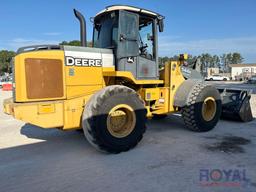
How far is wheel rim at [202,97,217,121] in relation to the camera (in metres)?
6.45

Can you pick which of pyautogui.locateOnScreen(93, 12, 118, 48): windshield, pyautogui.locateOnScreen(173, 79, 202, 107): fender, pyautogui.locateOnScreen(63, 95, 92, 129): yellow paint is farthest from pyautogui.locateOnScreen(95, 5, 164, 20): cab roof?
pyautogui.locateOnScreen(63, 95, 92, 129): yellow paint

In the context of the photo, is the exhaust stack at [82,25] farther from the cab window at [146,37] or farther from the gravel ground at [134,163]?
the gravel ground at [134,163]

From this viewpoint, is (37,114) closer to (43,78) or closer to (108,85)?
(43,78)

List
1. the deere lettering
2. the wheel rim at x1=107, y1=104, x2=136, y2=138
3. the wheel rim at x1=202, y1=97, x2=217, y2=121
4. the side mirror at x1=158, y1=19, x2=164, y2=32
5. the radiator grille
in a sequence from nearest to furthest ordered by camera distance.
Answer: the radiator grille, the deere lettering, the wheel rim at x1=107, y1=104, x2=136, y2=138, the side mirror at x1=158, y1=19, x2=164, y2=32, the wheel rim at x1=202, y1=97, x2=217, y2=121

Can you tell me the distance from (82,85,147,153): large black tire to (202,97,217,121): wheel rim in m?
2.43

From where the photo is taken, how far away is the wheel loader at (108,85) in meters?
4.17

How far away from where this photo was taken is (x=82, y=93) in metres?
4.70

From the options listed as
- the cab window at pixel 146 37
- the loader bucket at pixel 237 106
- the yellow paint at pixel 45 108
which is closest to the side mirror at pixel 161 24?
the cab window at pixel 146 37

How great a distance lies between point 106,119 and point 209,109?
3445mm

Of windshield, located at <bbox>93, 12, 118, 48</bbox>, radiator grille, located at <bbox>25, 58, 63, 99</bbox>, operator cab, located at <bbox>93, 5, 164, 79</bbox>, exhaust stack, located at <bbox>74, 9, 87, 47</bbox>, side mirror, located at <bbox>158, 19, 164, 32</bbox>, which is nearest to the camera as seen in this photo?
radiator grille, located at <bbox>25, 58, 63, 99</bbox>

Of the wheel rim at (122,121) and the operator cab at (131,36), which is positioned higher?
the operator cab at (131,36)

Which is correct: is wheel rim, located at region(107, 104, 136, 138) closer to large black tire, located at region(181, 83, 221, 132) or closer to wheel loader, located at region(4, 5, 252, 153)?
wheel loader, located at region(4, 5, 252, 153)

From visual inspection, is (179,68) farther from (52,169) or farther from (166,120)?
(52,169)

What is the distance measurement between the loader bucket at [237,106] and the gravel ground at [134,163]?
114 cm
